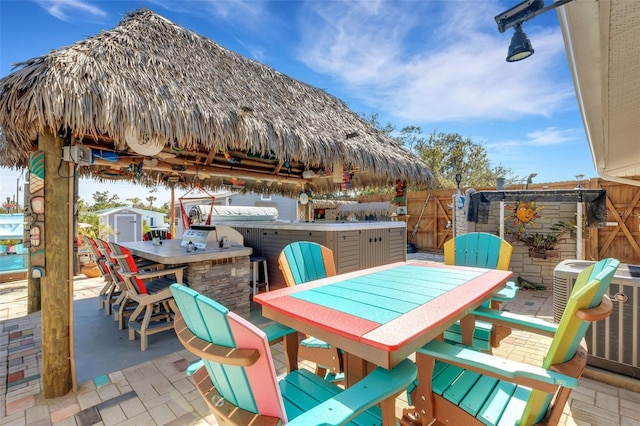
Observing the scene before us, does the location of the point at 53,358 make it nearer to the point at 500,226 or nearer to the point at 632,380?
the point at 632,380

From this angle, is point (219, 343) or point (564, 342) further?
point (564, 342)

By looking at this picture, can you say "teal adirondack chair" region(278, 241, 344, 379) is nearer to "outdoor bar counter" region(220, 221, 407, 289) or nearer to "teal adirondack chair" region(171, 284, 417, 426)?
"teal adirondack chair" region(171, 284, 417, 426)

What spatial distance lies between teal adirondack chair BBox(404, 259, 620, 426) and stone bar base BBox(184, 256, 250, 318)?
299cm

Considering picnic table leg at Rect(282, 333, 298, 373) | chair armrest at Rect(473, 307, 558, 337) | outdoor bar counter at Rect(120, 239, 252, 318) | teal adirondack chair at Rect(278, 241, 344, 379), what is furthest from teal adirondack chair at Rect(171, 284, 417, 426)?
outdoor bar counter at Rect(120, 239, 252, 318)

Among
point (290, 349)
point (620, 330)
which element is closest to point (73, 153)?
point (290, 349)

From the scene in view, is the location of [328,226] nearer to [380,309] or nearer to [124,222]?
[380,309]

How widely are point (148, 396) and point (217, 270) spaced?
1.82 meters

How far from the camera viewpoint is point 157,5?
539 centimetres

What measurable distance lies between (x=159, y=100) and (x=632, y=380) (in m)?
5.27

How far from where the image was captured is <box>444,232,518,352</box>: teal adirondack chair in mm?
2398

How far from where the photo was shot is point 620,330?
2.59 m

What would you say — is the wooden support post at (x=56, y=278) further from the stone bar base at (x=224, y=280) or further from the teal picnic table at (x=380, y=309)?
the teal picnic table at (x=380, y=309)

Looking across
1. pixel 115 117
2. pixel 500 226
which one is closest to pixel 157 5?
pixel 115 117

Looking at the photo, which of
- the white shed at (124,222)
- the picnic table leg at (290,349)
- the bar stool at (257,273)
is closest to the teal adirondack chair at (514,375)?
the picnic table leg at (290,349)
